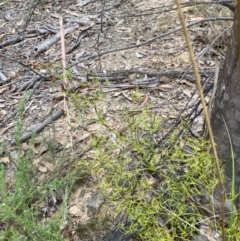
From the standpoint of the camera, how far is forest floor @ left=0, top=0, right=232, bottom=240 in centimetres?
215

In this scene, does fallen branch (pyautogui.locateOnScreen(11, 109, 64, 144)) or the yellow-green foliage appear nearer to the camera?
the yellow-green foliage

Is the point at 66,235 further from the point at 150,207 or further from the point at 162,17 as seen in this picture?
the point at 162,17

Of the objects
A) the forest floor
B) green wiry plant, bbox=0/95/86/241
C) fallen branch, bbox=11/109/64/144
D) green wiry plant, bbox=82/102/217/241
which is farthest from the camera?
fallen branch, bbox=11/109/64/144

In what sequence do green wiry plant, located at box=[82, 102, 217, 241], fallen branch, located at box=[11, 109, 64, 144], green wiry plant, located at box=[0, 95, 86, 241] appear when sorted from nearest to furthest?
green wiry plant, located at box=[82, 102, 217, 241] → green wiry plant, located at box=[0, 95, 86, 241] → fallen branch, located at box=[11, 109, 64, 144]

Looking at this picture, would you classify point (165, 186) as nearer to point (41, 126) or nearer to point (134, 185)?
point (134, 185)

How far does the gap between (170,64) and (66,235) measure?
1.36 metres

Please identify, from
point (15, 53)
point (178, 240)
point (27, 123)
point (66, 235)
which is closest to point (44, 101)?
point (27, 123)

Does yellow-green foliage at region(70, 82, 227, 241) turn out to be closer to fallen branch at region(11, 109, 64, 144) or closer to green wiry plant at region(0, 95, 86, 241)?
green wiry plant at region(0, 95, 86, 241)

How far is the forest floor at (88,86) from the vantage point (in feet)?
7.07

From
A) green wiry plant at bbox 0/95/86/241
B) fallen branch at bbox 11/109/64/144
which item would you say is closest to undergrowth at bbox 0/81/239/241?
green wiry plant at bbox 0/95/86/241

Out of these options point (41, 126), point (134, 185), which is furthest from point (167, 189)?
point (41, 126)

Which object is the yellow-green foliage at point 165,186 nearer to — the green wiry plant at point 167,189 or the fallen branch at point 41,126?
the green wiry plant at point 167,189

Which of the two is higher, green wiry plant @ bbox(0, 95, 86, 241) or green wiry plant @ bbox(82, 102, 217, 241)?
green wiry plant @ bbox(82, 102, 217, 241)

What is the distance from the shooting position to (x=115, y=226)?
1912 millimetres
